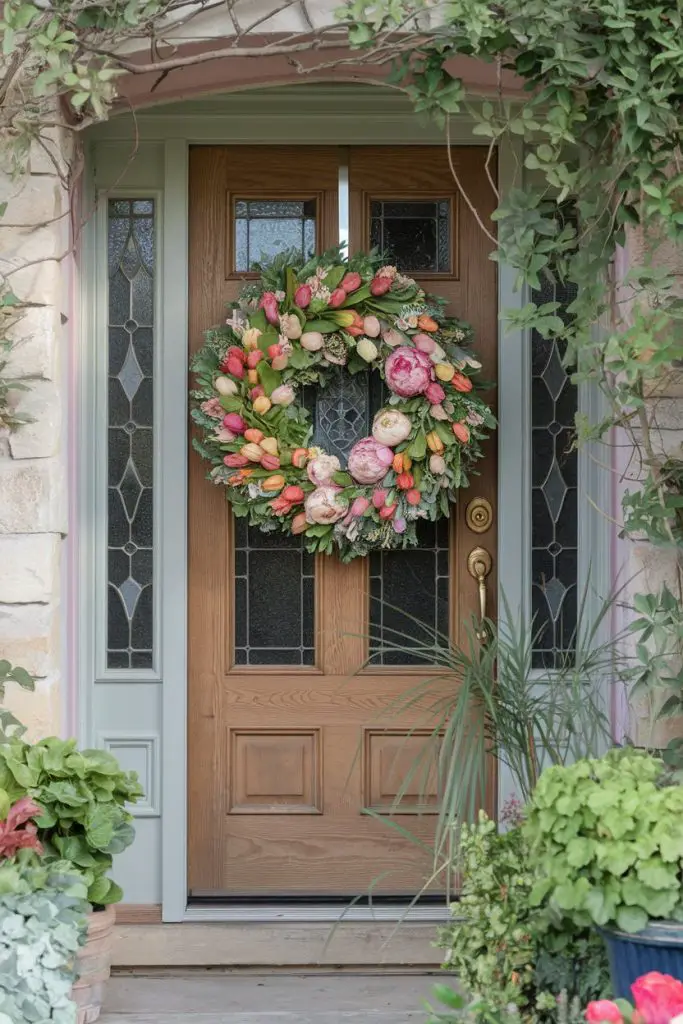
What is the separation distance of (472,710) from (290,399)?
99 cm

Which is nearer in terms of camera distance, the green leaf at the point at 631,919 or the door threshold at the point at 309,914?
the green leaf at the point at 631,919

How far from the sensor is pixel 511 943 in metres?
2.39

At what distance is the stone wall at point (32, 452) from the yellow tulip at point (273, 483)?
56 centimetres

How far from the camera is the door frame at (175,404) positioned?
10.6 ft

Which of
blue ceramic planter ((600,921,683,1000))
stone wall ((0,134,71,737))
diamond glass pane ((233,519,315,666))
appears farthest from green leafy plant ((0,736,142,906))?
blue ceramic planter ((600,921,683,1000))

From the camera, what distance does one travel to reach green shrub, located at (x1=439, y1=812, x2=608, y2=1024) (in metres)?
2.30

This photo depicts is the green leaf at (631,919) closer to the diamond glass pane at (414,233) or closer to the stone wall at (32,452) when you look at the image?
the stone wall at (32,452)

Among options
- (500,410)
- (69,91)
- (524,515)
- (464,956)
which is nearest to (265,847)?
(464,956)

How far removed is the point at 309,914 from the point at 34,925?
45.7 inches

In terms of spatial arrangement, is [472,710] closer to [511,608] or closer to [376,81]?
[511,608]

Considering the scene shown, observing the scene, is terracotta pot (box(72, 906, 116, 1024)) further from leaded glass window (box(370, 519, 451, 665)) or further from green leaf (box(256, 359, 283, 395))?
green leaf (box(256, 359, 283, 395))

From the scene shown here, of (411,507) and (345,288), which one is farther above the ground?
(345,288)

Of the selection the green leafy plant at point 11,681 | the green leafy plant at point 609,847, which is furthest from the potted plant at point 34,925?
the green leafy plant at point 609,847

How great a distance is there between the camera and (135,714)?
3279 mm
